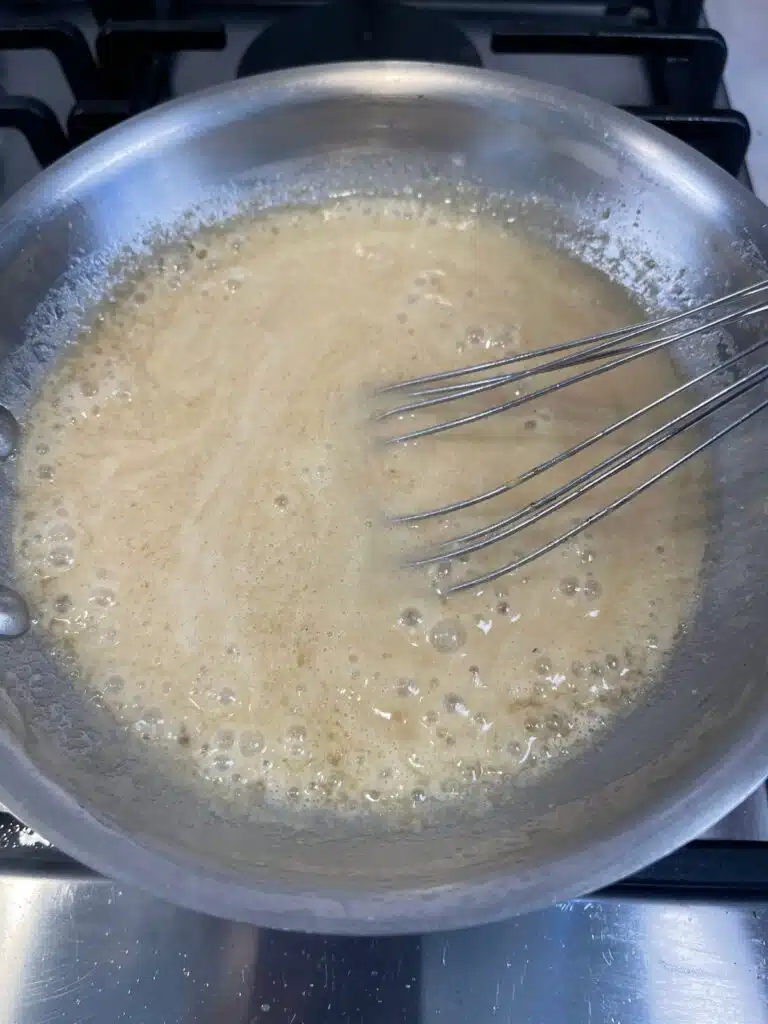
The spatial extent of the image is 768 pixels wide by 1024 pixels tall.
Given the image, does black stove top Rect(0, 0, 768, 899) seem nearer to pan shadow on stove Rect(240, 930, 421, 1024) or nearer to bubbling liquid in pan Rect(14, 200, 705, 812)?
bubbling liquid in pan Rect(14, 200, 705, 812)

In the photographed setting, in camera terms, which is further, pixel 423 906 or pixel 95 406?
pixel 95 406

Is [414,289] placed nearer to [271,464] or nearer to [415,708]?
[271,464]

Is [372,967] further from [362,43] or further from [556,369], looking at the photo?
[362,43]

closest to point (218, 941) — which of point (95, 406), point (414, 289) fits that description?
point (95, 406)

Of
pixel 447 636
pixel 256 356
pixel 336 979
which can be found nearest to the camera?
pixel 336 979

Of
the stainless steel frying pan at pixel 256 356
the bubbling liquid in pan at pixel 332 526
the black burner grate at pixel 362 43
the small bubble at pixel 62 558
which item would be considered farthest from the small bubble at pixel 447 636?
the black burner grate at pixel 362 43

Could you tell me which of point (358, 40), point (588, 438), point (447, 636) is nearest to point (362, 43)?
point (358, 40)
